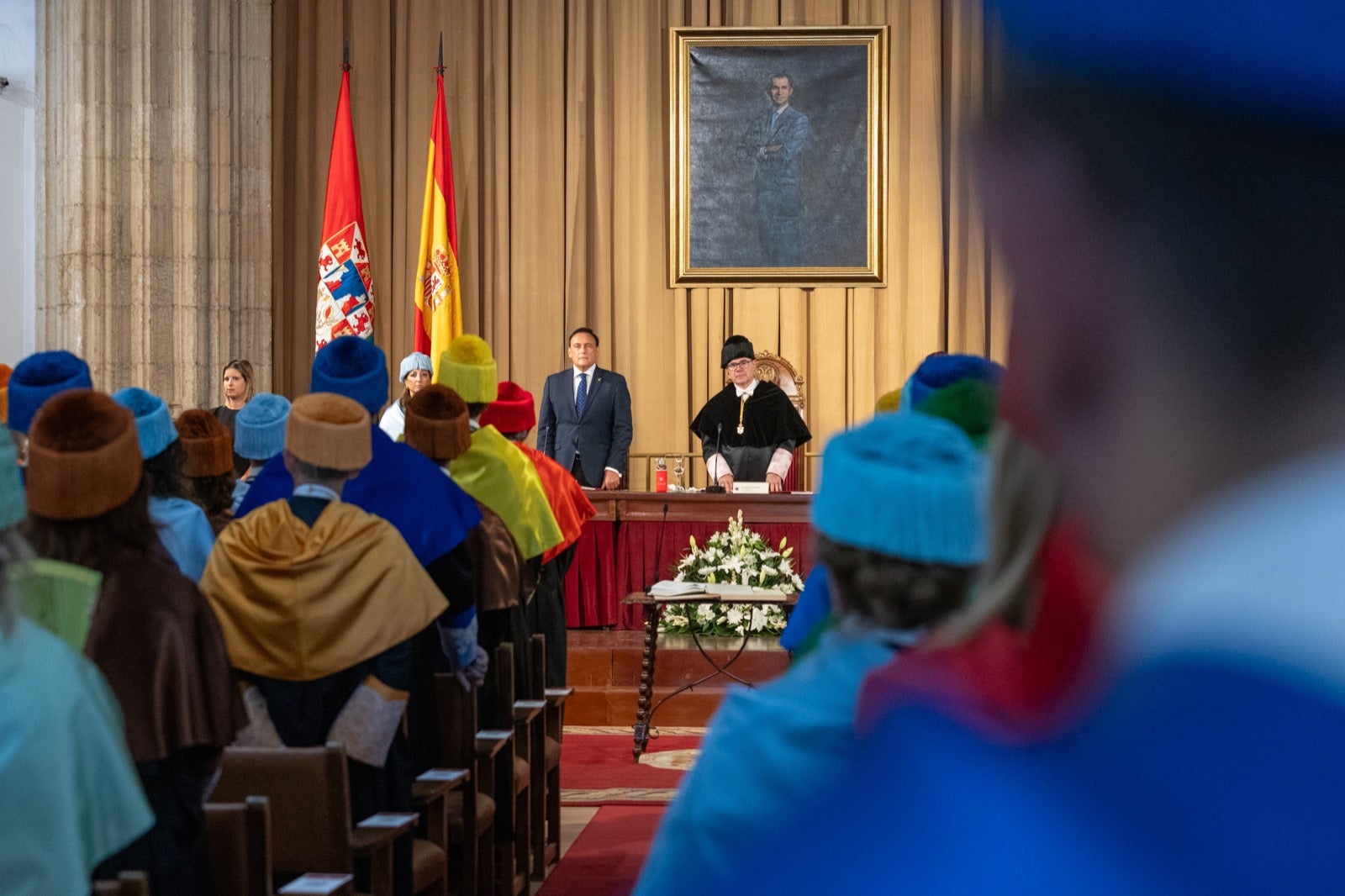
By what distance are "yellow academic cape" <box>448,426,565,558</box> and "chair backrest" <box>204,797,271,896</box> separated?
311cm

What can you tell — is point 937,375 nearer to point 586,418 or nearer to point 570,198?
point 586,418

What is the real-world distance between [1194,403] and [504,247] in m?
13.2

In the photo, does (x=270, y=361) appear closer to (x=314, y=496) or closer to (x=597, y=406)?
(x=597, y=406)

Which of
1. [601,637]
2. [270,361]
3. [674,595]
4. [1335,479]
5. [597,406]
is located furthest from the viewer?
[270,361]

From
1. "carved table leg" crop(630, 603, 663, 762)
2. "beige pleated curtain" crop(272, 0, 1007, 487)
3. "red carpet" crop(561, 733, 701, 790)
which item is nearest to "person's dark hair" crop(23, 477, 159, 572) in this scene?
"red carpet" crop(561, 733, 701, 790)

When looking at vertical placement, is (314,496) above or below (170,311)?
below

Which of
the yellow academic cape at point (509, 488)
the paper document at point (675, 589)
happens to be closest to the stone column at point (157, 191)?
the paper document at point (675, 589)

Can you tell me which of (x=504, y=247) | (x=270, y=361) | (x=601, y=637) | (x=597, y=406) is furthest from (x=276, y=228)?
(x=601, y=637)

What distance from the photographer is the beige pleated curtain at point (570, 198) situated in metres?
13.1

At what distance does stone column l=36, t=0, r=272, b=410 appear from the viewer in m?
11.3

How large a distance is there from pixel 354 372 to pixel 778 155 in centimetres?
846

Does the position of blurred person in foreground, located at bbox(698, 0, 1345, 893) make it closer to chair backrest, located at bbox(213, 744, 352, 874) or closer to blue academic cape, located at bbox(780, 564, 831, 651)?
blue academic cape, located at bbox(780, 564, 831, 651)

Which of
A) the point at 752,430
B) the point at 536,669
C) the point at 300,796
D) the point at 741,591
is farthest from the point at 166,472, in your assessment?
the point at 752,430

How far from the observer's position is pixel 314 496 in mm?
3734
